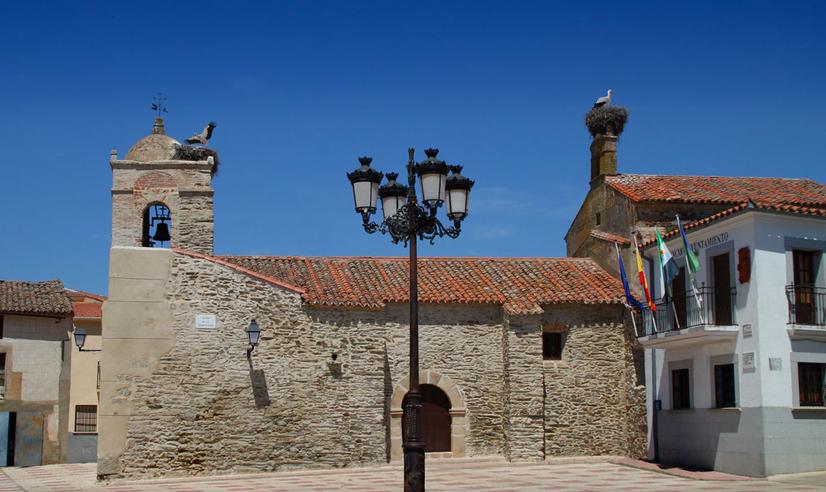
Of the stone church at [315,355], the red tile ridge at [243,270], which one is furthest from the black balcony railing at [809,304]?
the red tile ridge at [243,270]

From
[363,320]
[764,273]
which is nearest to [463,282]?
[363,320]

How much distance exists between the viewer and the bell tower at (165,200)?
2420cm

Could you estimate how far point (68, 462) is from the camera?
108ft

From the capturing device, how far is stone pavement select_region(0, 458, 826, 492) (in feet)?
62.7

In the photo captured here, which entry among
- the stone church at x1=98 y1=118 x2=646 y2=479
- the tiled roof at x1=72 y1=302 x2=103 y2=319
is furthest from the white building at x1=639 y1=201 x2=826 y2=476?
the tiled roof at x1=72 y1=302 x2=103 y2=319

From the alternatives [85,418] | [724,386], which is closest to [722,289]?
[724,386]

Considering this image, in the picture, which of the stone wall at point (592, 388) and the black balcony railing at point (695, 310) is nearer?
the black balcony railing at point (695, 310)

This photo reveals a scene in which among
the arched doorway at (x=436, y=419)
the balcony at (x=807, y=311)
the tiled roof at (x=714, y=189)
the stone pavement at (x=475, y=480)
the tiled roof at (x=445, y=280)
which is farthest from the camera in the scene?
the tiled roof at (x=714, y=189)

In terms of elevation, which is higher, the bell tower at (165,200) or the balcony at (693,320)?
the bell tower at (165,200)

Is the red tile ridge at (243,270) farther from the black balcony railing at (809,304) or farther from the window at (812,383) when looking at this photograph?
the window at (812,383)

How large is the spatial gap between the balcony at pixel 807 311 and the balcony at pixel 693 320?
3.93 feet

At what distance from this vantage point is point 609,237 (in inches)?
1071

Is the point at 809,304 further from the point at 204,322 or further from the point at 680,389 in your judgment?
the point at 204,322

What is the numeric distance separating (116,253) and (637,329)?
1334 cm
